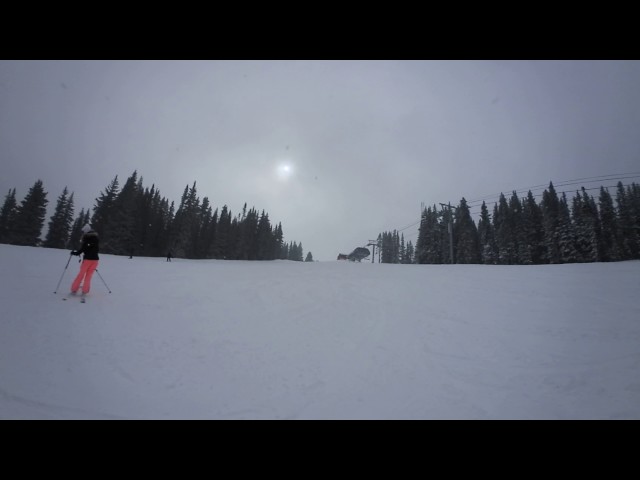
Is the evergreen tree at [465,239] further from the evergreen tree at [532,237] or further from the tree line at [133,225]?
the tree line at [133,225]

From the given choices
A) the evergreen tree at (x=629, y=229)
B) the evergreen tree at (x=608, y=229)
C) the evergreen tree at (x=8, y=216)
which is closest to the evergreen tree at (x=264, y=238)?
the evergreen tree at (x=8, y=216)

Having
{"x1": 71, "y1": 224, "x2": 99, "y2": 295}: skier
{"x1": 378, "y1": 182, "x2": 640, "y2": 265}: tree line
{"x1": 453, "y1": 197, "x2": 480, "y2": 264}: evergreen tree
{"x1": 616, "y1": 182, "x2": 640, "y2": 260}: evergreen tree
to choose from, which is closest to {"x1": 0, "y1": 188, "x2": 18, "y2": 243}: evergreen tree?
{"x1": 71, "y1": 224, "x2": 99, "y2": 295}: skier

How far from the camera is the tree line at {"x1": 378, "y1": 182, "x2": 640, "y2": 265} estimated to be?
4338 centimetres

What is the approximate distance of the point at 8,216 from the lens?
5284 cm

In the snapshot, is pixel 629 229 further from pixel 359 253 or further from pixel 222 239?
pixel 222 239

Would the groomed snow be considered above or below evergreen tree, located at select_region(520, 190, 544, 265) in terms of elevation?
below

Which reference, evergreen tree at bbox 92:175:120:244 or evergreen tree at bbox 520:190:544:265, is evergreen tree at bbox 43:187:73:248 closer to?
evergreen tree at bbox 92:175:120:244

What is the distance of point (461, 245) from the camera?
178 feet

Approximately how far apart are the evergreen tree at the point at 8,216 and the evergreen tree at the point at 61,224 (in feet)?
16.3

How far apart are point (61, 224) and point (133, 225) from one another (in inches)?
729

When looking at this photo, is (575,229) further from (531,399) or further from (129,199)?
(129,199)

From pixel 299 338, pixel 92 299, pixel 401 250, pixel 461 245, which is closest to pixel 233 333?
pixel 299 338

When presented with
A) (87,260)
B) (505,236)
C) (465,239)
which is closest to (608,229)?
(505,236)
